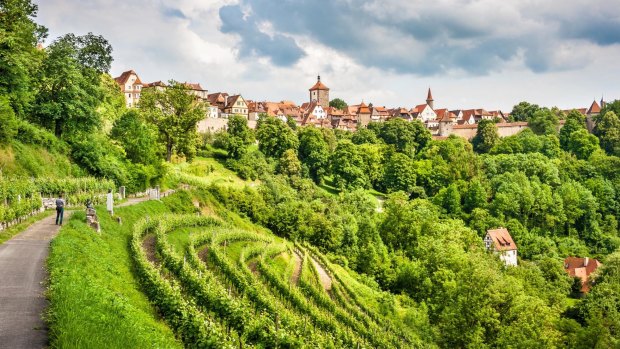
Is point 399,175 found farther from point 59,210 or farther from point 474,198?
point 59,210

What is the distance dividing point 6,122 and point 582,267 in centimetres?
6156

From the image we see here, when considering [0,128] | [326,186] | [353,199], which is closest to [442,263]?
[353,199]

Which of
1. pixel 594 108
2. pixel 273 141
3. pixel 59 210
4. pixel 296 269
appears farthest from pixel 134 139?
Result: pixel 594 108

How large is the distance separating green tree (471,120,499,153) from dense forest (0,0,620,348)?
8447 millimetres

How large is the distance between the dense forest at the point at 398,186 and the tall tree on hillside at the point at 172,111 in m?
0.17

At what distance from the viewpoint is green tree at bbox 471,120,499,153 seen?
10569 centimetres

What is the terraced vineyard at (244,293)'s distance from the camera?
15367 mm

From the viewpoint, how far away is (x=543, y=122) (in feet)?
364

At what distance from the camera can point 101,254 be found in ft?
62.1

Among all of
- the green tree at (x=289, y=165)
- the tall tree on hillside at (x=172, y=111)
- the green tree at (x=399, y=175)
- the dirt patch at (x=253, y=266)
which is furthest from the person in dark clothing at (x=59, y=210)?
the green tree at (x=399, y=175)

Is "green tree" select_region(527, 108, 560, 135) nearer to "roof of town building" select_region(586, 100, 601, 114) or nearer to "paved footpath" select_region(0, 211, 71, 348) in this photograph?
"roof of town building" select_region(586, 100, 601, 114)

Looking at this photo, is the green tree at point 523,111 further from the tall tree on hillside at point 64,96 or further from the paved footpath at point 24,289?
the paved footpath at point 24,289

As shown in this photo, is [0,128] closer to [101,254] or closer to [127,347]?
[101,254]

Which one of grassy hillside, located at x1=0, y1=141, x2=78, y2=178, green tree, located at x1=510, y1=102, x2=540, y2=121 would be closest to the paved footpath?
grassy hillside, located at x1=0, y1=141, x2=78, y2=178
